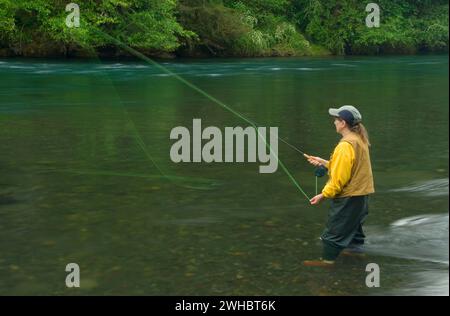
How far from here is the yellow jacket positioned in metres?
7.77

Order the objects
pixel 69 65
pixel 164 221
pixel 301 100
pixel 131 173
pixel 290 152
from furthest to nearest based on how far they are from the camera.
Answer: pixel 69 65
pixel 301 100
pixel 290 152
pixel 131 173
pixel 164 221

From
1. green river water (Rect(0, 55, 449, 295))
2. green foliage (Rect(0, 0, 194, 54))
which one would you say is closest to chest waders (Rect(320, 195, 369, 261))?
green river water (Rect(0, 55, 449, 295))

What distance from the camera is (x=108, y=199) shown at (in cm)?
1123

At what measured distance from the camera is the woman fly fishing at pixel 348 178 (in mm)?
7781

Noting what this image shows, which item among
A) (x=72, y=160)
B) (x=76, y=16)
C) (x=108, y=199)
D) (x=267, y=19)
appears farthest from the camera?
(x=267, y=19)

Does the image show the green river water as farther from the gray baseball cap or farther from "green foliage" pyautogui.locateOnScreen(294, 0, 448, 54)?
"green foliage" pyautogui.locateOnScreen(294, 0, 448, 54)

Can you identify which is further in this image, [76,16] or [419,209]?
[76,16]

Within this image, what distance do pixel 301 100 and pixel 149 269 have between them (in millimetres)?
17853

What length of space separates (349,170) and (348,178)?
71 millimetres

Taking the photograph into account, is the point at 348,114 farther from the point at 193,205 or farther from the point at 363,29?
the point at 363,29

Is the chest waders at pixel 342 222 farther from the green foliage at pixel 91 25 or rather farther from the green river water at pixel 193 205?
the green foliage at pixel 91 25

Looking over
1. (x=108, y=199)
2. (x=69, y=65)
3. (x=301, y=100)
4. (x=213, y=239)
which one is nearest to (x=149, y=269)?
(x=213, y=239)

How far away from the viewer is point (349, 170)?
7812 millimetres

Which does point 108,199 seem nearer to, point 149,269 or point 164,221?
point 164,221
